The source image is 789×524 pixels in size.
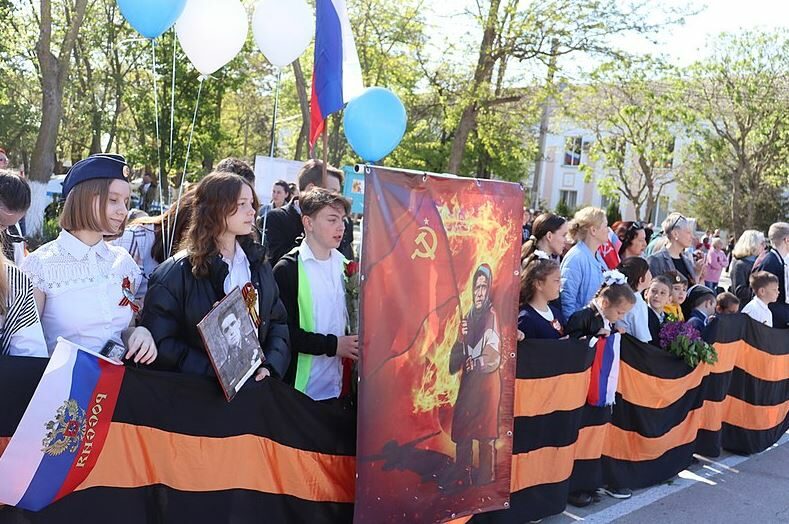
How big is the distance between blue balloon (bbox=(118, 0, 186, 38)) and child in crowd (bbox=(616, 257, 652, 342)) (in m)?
3.51

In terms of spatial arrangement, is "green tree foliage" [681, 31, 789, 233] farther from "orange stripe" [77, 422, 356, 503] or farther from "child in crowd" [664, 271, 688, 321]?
"orange stripe" [77, 422, 356, 503]

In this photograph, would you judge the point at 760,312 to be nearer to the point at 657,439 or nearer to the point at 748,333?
the point at 748,333

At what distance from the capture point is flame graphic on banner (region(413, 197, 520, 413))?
3.47 metres

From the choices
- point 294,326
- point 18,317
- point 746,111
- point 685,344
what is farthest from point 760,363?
point 746,111

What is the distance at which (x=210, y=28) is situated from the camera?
4816 mm

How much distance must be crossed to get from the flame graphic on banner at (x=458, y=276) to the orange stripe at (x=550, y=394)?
2.58 ft

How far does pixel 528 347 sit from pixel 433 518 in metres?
1.18

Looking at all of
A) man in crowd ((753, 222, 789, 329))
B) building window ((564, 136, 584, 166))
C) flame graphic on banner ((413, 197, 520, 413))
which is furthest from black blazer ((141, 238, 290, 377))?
building window ((564, 136, 584, 166))

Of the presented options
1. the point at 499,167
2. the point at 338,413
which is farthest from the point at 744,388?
the point at 499,167

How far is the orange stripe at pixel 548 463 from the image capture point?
4328 millimetres

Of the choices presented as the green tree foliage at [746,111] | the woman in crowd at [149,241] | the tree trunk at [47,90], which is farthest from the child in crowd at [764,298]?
the green tree foliage at [746,111]

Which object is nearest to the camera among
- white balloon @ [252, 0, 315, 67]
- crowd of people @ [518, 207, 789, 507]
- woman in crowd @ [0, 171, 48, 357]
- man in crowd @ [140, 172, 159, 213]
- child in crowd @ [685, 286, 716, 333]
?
woman in crowd @ [0, 171, 48, 357]

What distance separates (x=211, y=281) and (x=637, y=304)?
334 centimetres

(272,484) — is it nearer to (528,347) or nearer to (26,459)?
(26,459)
